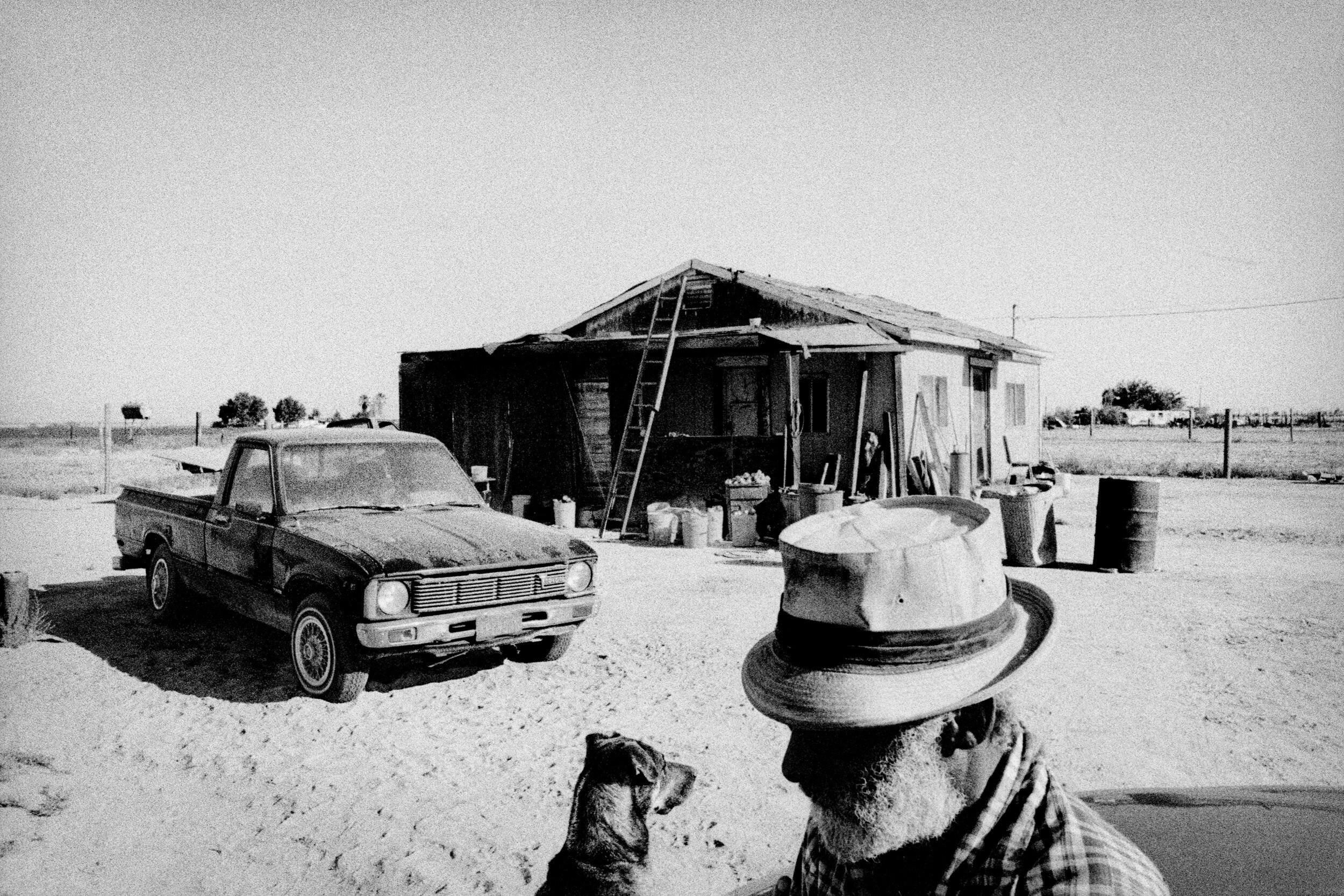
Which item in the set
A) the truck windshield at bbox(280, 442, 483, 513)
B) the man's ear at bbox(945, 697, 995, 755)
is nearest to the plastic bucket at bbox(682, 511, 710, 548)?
the truck windshield at bbox(280, 442, 483, 513)

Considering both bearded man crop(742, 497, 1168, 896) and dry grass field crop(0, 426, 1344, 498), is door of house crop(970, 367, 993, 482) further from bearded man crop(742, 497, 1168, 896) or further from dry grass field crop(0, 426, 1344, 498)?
bearded man crop(742, 497, 1168, 896)

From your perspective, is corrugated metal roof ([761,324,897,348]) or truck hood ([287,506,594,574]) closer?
truck hood ([287,506,594,574])

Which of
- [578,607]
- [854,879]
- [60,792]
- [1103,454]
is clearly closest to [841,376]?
[578,607]

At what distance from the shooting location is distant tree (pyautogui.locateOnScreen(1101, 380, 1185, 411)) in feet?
289

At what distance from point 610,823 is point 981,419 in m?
17.7

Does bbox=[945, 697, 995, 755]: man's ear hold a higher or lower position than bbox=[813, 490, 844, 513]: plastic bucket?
higher

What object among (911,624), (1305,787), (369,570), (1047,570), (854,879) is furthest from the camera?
(1047,570)

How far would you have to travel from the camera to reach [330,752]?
198 inches

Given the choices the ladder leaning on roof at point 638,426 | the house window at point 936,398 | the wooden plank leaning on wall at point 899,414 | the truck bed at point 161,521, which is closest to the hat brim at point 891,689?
the truck bed at point 161,521

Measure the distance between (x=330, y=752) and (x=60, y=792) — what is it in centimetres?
134

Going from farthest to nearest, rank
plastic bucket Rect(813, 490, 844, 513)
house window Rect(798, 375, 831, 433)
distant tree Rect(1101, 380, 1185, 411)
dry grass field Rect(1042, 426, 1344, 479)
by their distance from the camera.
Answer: distant tree Rect(1101, 380, 1185, 411) → dry grass field Rect(1042, 426, 1344, 479) → house window Rect(798, 375, 831, 433) → plastic bucket Rect(813, 490, 844, 513)

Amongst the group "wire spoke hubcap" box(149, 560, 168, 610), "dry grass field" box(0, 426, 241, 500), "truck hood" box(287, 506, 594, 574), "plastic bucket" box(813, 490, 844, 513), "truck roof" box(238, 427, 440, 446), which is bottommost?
"dry grass field" box(0, 426, 241, 500)

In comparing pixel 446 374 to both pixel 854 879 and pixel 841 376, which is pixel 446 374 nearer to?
pixel 841 376

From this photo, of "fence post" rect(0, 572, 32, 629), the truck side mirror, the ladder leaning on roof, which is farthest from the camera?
the ladder leaning on roof
